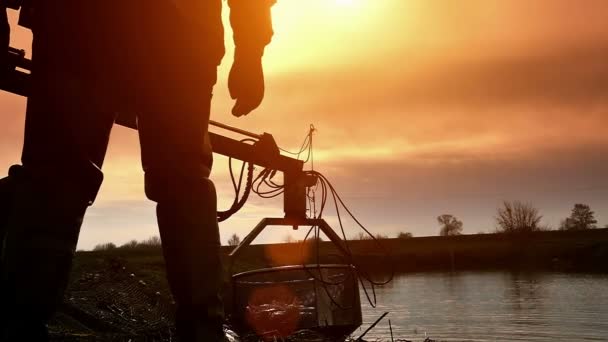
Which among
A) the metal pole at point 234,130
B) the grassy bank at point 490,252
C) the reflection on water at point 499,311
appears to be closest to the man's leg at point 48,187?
the metal pole at point 234,130

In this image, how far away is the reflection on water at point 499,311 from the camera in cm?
1836

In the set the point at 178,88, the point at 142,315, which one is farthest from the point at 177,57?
the point at 142,315

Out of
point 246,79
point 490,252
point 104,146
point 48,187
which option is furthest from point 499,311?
point 490,252

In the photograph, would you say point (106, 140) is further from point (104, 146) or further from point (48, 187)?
point (48, 187)

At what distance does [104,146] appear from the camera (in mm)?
1594

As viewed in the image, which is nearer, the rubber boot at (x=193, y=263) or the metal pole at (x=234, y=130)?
the rubber boot at (x=193, y=263)

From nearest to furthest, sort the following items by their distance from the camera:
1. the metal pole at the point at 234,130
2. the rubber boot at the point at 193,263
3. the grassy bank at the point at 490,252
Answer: the rubber boot at the point at 193,263
the metal pole at the point at 234,130
the grassy bank at the point at 490,252

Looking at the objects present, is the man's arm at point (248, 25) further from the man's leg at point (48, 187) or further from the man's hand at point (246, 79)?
the man's leg at point (48, 187)

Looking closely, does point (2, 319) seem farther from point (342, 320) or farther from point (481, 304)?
point (481, 304)

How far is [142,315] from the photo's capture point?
7969mm

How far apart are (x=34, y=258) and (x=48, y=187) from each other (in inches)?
7.9

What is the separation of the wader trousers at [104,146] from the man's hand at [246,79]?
228mm

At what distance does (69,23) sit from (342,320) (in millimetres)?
5081

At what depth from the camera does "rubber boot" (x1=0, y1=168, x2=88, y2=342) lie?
1295 mm
